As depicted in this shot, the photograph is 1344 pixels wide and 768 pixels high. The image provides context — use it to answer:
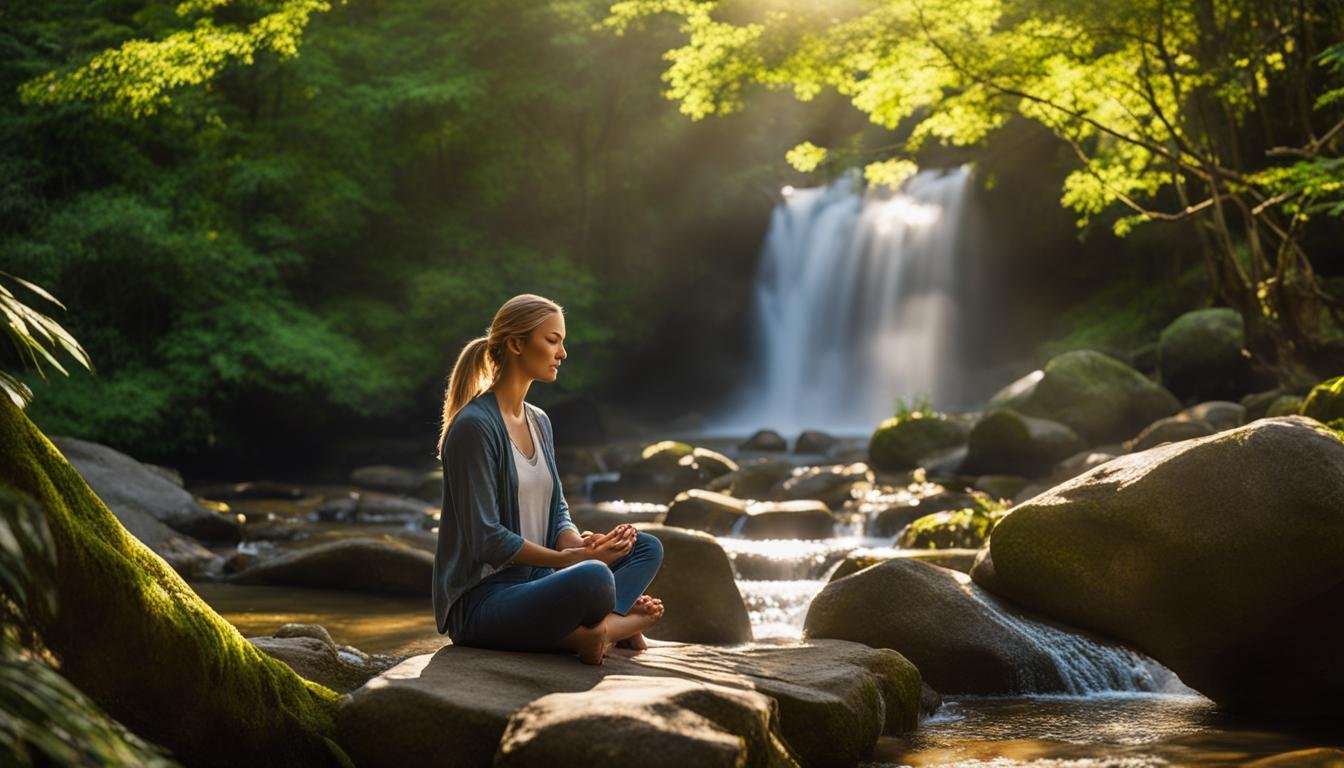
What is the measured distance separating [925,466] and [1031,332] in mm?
14381

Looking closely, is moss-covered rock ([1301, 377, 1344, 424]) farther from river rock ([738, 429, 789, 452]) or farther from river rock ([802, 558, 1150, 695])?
river rock ([738, 429, 789, 452])

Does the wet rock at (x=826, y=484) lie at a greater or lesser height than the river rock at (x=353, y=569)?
greater

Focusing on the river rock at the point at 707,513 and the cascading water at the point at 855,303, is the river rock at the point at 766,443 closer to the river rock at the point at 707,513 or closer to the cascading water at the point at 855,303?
the cascading water at the point at 855,303

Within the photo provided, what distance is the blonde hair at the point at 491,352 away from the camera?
4680mm

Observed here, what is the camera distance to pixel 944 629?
7.01 metres

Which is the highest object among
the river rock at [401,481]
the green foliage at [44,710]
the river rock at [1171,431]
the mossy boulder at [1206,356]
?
the mossy boulder at [1206,356]

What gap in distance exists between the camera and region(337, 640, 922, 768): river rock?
3424 mm

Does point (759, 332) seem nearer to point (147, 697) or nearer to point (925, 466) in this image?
point (925, 466)

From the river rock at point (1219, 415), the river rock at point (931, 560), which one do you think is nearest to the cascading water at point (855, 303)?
the river rock at point (1219, 415)

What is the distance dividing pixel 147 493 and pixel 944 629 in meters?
9.93

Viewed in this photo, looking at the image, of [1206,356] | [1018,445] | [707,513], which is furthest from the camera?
[1206,356]

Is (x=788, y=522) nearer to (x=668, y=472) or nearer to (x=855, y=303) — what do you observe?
(x=668, y=472)

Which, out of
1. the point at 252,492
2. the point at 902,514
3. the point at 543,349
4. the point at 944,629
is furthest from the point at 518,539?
the point at 252,492

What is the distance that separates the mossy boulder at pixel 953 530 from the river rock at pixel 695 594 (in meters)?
3.16
